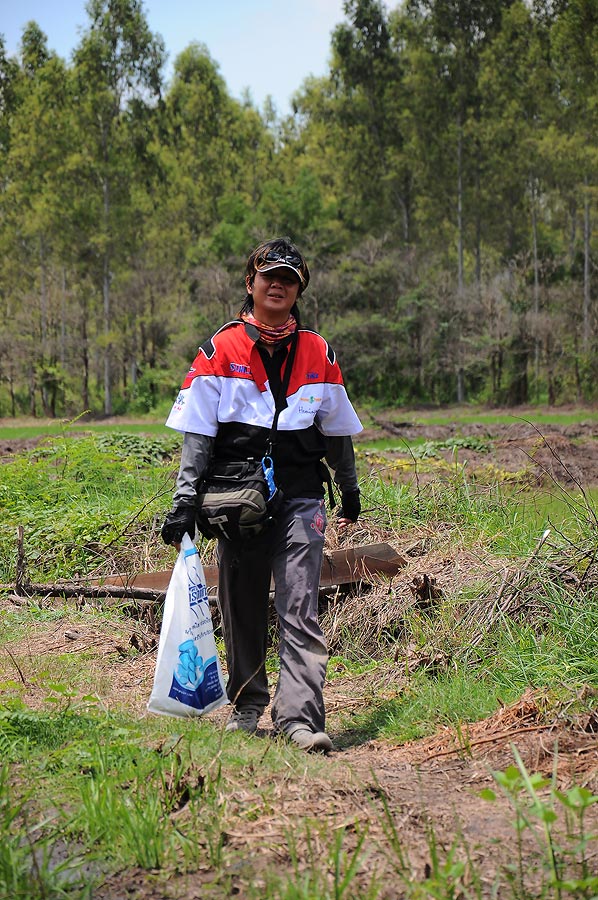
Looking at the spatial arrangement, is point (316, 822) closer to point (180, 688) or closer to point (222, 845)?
point (222, 845)

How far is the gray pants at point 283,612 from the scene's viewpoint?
15.4 feet

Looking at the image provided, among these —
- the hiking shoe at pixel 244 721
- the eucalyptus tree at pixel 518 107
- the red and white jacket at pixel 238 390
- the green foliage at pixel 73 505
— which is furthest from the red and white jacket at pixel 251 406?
the eucalyptus tree at pixel 518 107

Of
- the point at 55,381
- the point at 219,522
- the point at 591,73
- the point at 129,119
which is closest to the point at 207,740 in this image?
the point at 219,522

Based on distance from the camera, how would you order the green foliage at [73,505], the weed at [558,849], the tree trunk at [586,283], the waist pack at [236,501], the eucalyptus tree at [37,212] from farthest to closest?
1. the eucalyptus tree at [37,212]
2. the tree trunk at [586,283]
3. the green foliage at [73,505]
4. the waist pack at [236,501]
5. the weed at [558,849]

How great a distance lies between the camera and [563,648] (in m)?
4.87

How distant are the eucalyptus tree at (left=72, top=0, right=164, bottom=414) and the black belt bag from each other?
41747mm

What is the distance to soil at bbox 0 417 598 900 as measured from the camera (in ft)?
9.07

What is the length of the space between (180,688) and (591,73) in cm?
3947

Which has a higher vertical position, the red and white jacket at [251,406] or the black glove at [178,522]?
the red and white jacket at [251,406]

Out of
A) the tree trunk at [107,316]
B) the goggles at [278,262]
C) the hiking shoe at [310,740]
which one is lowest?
the hiking shoe at [310,740]

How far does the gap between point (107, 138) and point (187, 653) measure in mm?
46160

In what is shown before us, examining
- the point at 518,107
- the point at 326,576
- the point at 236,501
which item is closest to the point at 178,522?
the point at 236,501

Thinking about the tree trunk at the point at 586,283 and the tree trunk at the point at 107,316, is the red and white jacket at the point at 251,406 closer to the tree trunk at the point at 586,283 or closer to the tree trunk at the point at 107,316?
the tree trunk at the point at 586,283

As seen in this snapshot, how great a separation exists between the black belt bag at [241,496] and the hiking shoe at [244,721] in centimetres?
85
